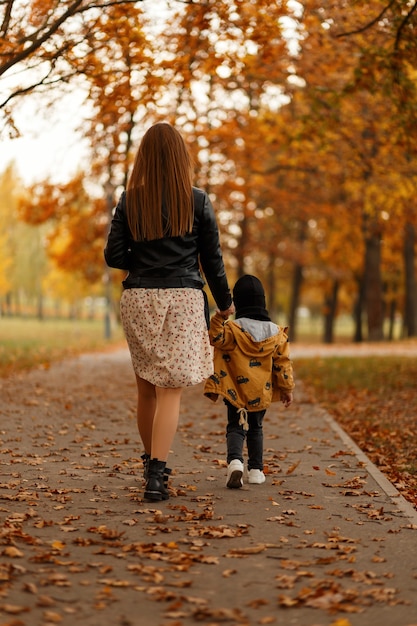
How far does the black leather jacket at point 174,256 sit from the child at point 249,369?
478 mm

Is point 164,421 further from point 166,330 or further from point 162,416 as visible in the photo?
point 166,330

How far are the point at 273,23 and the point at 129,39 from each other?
1664 millimetres

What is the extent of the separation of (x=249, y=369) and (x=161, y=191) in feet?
4.78

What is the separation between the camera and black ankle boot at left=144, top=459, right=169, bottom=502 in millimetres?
5500

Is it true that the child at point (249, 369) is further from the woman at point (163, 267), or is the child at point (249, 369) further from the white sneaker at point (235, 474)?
the woman at point (163, 267)

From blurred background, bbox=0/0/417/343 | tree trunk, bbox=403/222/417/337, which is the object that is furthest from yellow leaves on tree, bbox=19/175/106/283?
tree trunk, bbox=403/222/417/337

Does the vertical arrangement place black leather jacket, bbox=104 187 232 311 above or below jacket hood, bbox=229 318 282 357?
above

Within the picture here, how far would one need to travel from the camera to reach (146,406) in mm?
5867

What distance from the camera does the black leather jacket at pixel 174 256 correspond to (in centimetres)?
558

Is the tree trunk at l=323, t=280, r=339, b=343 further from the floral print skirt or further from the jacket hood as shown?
the floral print skirt

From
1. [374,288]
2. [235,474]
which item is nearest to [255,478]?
[235,474]

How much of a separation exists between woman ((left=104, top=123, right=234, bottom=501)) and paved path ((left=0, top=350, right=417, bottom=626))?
573mm

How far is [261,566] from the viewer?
13.8ft

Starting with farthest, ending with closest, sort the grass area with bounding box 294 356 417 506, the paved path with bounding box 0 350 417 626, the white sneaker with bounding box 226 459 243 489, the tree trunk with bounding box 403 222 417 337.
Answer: the tree trunk with bounding box 403 222 417 337 → the grass area with bounding box 294 356 417 506 → the white sneaker with bounding box 226 459 243 489 → the paved path with bounding box 0 350 417 626
